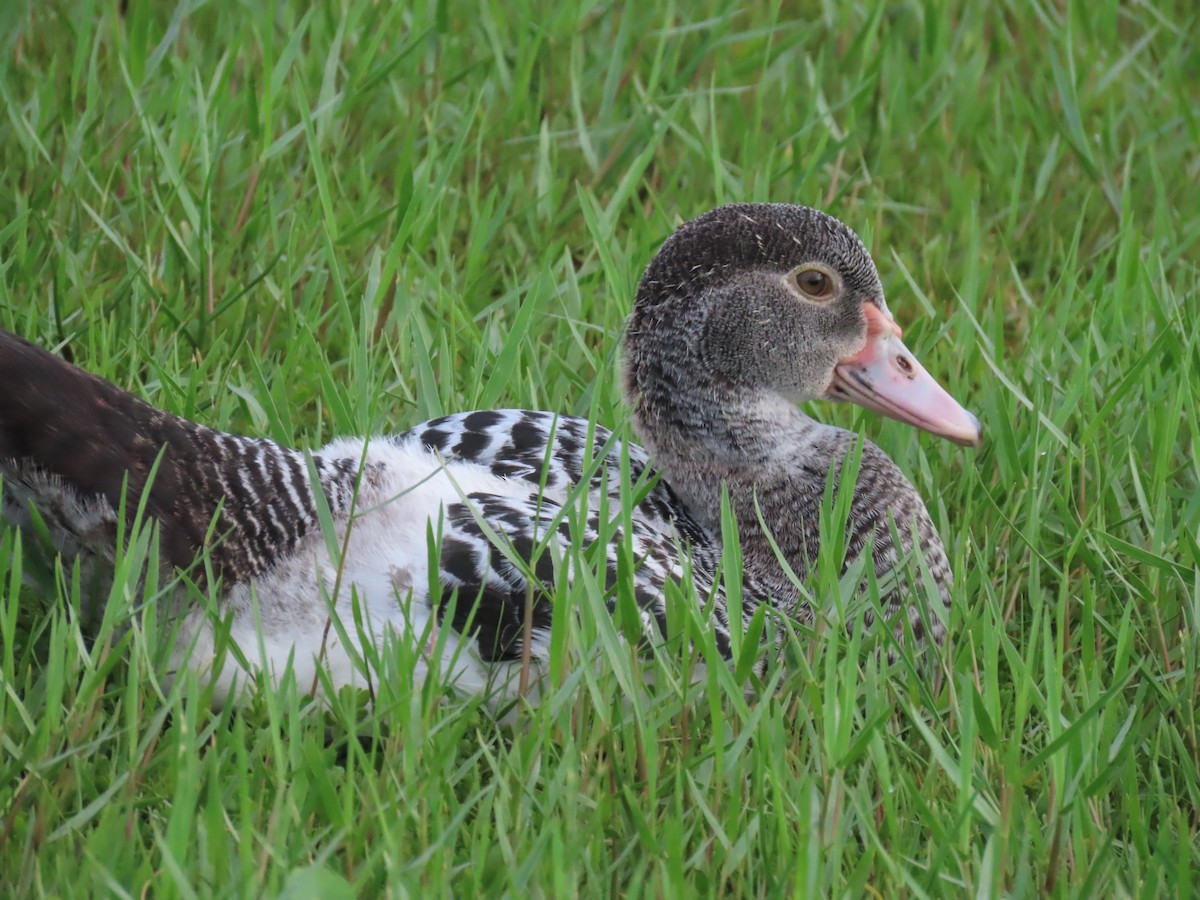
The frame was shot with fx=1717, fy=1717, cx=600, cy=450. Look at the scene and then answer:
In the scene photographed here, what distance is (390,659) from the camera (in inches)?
104

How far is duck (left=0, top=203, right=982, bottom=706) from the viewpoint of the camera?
277 cm

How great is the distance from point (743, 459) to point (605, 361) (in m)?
0.37

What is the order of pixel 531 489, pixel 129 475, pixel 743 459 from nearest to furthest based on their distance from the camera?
pixel 129 475
pixel 531 489
pixel 743 459

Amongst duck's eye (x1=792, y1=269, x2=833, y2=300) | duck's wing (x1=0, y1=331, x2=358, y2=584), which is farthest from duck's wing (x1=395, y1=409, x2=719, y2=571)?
duck's eye (x1=792, y1=269, x2=833, y2=300)

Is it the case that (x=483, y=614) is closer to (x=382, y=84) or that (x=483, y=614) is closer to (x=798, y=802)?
(x=798, y=802)

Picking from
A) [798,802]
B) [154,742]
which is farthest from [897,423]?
[154,742]

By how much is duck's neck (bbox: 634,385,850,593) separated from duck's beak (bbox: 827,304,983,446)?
14 centimetres

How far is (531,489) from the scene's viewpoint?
3225mm

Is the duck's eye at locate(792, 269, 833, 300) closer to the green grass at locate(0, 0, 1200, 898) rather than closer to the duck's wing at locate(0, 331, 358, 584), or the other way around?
the green grass at locate(0, 0, 1200, 898)

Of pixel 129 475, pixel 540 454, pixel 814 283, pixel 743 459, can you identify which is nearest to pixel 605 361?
pixel 540 454

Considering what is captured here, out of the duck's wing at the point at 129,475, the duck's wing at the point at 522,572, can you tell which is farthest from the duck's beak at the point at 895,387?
the duck's wing at the point at 129,475

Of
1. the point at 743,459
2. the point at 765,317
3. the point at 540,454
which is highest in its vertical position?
the point at 765,317

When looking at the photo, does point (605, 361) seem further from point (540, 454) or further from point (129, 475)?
point (129, 475)

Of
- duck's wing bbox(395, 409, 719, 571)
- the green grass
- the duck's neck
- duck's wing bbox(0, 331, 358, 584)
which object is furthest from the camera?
the duck's neck
